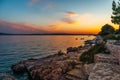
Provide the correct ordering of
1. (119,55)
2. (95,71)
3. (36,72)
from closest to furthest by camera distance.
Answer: (95,71)
(119,55)
(36,72)

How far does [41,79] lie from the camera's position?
72.0ft

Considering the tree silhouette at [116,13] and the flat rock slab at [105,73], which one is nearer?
the flat rock slab at [105,73]

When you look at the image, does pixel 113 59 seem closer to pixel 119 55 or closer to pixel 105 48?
pixel 119 55

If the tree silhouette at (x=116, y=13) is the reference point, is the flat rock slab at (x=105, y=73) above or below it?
below

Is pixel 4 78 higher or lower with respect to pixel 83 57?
lower

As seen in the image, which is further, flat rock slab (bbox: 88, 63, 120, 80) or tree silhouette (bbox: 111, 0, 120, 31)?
tree silhouette (bbox: 111, 0, 120, 31)

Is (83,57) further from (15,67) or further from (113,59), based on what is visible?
(15,67)

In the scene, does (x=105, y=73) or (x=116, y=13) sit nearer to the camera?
(x=105, y=73)

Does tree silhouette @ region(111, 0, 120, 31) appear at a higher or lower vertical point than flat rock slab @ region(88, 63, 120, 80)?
higher

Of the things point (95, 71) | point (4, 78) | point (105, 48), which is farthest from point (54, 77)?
point (95, 71)

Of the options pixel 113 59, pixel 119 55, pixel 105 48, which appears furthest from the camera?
pixel 105 48

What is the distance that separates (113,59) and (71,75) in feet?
16.7

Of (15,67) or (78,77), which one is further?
(15,67)

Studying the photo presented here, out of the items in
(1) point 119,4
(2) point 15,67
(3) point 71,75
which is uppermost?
(1) point 119,4
